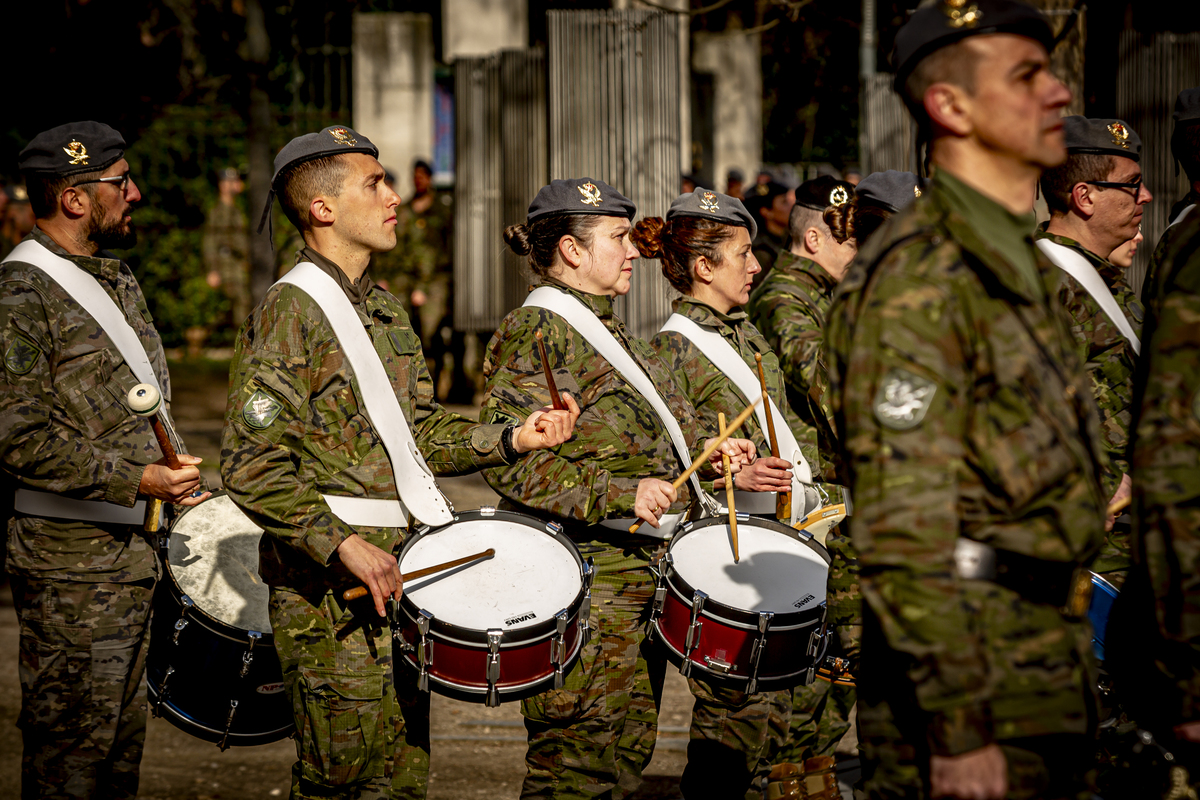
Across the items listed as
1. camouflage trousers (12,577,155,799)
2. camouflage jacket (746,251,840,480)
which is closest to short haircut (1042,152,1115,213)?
camouflage jacket (746,251,840,480)

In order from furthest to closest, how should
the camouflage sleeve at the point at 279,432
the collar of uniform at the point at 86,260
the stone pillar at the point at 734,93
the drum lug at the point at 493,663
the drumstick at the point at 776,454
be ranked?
the stone pillar at the point at 734,93 → the drumstick at the point at 776,454 → the collar of uniform at the point at 86,260 → the drum lug at the point at 493,663 → the camouflage sleeve at the point at 279,432

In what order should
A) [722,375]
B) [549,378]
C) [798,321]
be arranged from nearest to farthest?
[549,378], [722,375], [798,321]

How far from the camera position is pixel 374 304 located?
12.6 feet

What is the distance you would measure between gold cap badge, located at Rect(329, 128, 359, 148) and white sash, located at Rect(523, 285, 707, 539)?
2.70ft

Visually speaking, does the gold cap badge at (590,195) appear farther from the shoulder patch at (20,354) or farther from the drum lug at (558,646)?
the shoulder patch at (20,354)

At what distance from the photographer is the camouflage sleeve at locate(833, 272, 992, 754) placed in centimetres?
216

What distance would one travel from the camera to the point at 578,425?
418 centimetres

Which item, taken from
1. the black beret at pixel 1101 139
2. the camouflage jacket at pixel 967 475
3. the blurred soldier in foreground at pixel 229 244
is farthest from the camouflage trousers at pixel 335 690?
the blurred soldier in foreground at pixel 229 244

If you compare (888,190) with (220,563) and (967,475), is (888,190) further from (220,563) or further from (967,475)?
(967,475)

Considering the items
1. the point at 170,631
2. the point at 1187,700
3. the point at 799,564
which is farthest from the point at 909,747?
the point at 170,631

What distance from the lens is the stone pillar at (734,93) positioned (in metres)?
18.4

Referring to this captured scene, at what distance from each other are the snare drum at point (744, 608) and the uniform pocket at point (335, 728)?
3.27ft

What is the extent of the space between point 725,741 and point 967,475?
7.91ft

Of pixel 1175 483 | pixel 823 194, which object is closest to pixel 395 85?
pixel 823 194
